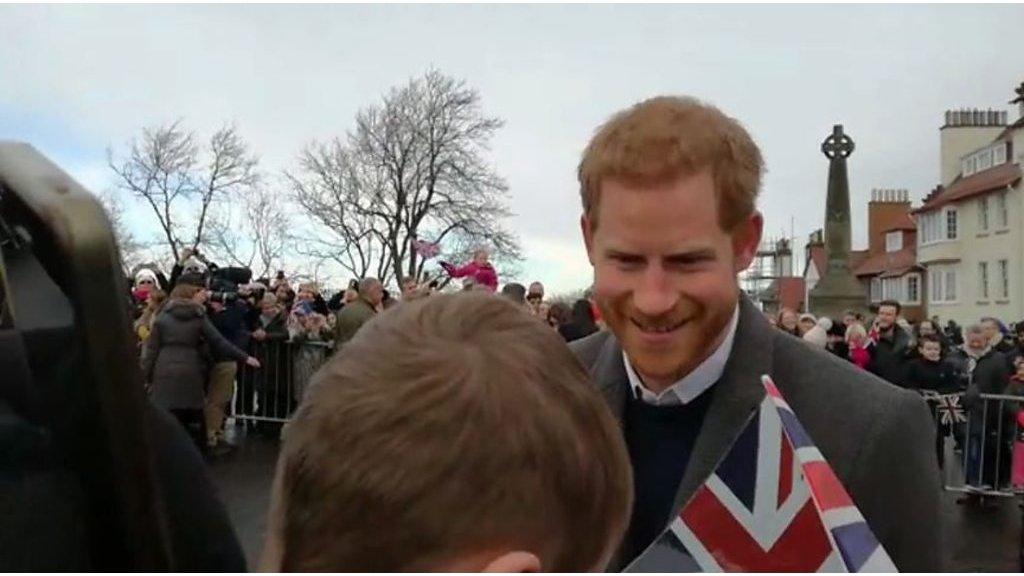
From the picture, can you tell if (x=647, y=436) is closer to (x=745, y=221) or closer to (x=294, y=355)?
(x=745, y=221)

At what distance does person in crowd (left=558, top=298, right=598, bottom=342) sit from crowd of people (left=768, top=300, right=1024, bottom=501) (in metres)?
1.45

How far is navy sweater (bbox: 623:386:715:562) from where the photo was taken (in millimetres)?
1549

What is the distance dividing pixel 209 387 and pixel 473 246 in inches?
1007

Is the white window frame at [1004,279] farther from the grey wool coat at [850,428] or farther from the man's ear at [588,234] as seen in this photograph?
the man's ear at [588,234]

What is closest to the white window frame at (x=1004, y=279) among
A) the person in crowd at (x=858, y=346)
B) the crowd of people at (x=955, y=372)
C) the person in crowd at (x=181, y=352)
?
the crowd of people at (x=955, y=372)

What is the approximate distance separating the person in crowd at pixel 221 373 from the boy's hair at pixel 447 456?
9.08 meters

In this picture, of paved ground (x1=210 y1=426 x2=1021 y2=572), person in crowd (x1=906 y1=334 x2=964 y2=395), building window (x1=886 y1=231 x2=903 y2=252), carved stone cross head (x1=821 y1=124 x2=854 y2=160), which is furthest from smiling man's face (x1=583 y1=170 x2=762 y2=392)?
building window (x1=886 y1=231 x2=903 y2=252)

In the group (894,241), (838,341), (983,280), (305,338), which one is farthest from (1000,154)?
(305,338)

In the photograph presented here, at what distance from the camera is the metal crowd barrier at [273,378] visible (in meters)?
10.7

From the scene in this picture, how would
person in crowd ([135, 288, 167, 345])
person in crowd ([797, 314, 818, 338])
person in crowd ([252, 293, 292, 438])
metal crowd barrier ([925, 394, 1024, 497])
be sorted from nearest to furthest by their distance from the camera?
metal crowd barrier ([925, 394, 1024, 497]) → person in crowd ([135, 288, 167, 345]) → person in crowd ([797, 314, 818, 338]) → person in crowd ([252, 293, 292, 438])

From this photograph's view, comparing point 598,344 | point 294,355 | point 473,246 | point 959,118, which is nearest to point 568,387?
point 598,344

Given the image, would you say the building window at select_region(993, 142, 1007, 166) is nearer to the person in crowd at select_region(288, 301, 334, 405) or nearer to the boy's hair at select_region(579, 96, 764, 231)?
the person in crowd at select_region(288, 301, 334, 405)

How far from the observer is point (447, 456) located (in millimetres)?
744

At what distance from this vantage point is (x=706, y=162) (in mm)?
1491
